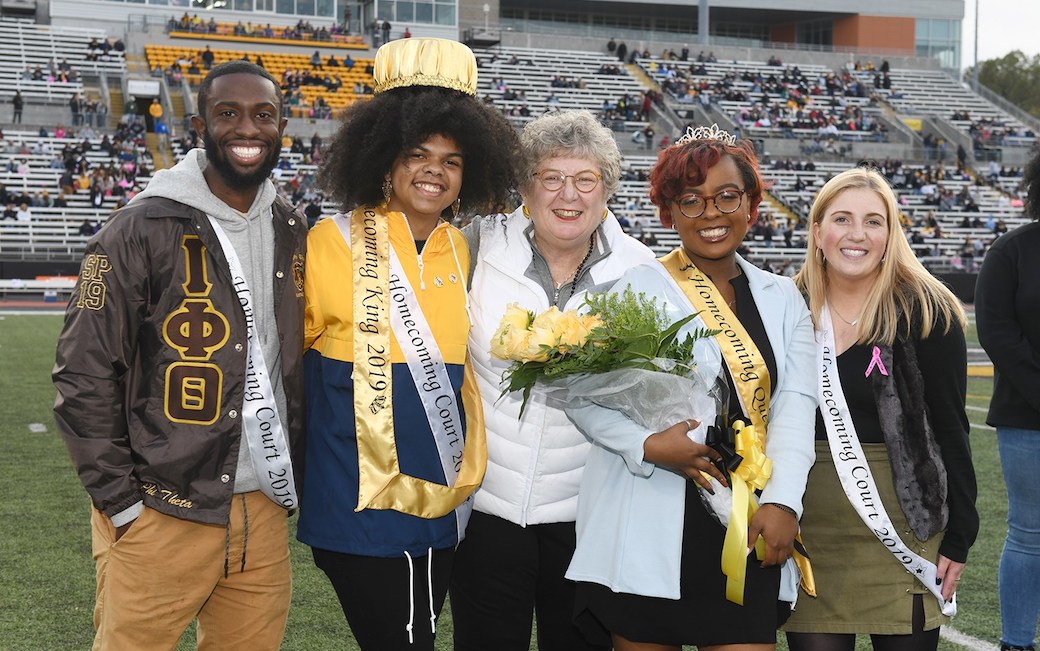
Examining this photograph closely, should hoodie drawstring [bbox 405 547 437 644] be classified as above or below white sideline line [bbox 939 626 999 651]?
above

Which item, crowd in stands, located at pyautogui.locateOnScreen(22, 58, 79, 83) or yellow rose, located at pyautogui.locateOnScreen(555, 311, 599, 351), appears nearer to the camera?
yellow rose, located at pyautogui.locateOnScreen(555, 311, 599, 351)

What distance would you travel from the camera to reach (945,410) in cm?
281

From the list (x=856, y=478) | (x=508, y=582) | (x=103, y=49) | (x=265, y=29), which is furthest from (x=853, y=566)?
(x=265, y=29)

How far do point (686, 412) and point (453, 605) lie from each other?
3.26 feet

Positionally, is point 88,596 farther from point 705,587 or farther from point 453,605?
point 705,587

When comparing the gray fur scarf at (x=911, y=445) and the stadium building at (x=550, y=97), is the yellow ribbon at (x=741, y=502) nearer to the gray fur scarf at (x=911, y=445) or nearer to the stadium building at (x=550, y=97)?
the gray fur scarf at (x=911, y=445)

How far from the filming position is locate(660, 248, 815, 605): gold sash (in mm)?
2449

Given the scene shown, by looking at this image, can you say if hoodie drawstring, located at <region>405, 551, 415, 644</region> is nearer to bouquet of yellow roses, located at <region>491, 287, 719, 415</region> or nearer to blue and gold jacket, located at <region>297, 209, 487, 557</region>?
blue and gold jacket, located at <region>297, 209, 487, 557</region>

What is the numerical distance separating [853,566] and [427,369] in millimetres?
1197

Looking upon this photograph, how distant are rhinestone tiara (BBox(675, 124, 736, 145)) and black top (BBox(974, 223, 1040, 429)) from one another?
4.42 feet

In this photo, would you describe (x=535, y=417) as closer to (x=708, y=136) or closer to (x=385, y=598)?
(x=385, y=598)

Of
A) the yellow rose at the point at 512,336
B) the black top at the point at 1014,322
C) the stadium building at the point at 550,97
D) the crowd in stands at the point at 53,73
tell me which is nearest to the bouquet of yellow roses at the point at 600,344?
the yellow rose at the point at 512,336

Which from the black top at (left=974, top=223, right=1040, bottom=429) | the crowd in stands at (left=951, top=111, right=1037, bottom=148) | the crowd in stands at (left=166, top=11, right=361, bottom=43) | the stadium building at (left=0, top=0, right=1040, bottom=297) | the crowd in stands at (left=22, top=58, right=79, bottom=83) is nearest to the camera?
the black top at (left=974, top=223, right=1040, bottom=429)

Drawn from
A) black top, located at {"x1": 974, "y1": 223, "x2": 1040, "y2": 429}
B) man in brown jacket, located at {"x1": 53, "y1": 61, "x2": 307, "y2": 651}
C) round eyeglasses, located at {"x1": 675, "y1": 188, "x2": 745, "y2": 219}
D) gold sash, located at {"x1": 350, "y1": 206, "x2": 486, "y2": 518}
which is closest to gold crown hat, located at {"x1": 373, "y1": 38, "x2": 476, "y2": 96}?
man in brown jacket, located at {"x1": 53, "y1": 61, "x2": 307, "y2": 651}
